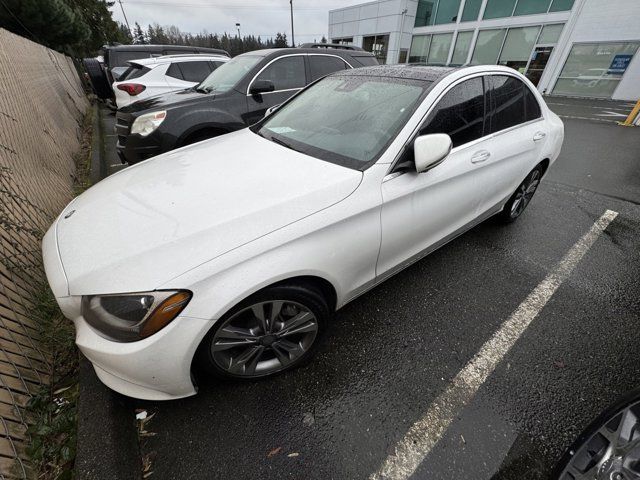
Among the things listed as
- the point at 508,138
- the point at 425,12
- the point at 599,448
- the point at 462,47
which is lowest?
the point at 462,47

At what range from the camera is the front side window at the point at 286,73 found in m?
4.40

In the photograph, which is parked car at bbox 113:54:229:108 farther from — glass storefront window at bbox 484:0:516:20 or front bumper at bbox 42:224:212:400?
glass storefront window at bbox 484:0:516:20

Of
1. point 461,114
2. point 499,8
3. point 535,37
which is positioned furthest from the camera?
point 499,8

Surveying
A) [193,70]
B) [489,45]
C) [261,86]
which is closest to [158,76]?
[193,70]

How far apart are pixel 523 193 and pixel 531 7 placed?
2013cm

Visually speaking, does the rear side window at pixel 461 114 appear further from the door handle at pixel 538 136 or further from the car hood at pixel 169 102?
the car hood at pixel 169 102

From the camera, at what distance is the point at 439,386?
1.84 meters

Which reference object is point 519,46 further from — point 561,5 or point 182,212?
point 182,212

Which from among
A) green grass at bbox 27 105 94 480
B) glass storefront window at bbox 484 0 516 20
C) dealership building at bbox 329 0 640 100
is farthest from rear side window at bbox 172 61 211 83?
glass storefront window at bbox 484 0 516 20

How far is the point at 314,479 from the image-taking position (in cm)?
144

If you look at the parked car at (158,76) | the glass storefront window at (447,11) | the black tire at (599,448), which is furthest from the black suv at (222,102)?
the glass storefront window at (447,11)

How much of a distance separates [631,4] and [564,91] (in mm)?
3888

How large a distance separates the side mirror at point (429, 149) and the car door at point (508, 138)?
0.74 meters

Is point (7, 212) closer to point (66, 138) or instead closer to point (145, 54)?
point (66, 138)
